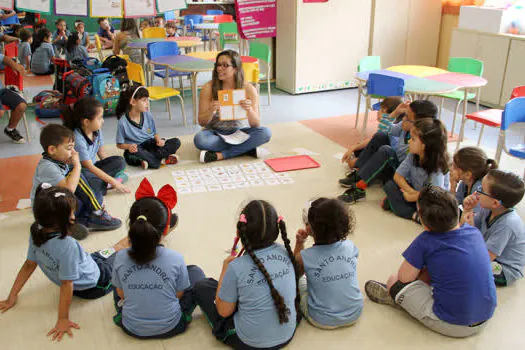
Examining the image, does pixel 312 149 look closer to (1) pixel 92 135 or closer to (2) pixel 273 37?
(1) pixel 92 135

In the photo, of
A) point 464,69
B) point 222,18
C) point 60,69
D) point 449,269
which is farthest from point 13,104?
point 464,69

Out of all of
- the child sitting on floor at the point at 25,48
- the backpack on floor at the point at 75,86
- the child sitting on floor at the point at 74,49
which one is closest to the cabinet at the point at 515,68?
the backpack on floor at the point at 75,86

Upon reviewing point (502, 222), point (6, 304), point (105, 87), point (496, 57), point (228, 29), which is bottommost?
point (6, 304)

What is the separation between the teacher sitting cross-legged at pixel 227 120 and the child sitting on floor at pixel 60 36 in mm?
2235

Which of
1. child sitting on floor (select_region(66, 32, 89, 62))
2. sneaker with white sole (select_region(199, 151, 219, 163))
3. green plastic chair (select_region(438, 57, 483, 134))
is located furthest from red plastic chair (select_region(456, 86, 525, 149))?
child sitting on floor (select_region(66, 32, 89, 62))

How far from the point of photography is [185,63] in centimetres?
513

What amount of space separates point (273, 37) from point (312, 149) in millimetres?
2967

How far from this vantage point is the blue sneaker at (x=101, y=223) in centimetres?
311

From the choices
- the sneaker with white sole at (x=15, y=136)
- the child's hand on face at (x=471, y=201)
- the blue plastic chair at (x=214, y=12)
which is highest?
the blue plastic chair at (x=214, y=12)

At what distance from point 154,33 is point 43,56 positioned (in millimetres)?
1430

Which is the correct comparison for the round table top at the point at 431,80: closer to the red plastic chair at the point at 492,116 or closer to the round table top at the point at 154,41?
the red plastic chair at the point at 492,116

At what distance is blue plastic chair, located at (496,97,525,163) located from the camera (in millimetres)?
3441

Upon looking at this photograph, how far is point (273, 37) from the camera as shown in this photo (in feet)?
22.9

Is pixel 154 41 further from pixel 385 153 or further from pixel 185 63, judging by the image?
pixel 385 153
